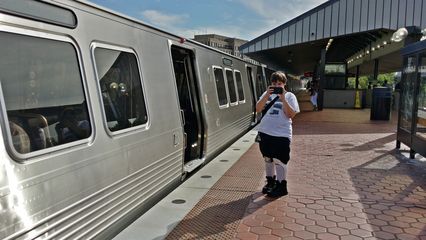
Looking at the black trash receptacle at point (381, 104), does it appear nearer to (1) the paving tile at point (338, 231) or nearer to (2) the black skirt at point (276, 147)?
(2) the black skirt at point (276, 147)

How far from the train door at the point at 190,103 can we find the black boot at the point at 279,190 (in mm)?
1868

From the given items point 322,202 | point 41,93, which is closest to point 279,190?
point 322,202

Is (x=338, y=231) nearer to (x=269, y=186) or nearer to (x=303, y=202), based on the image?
(x=303, y=202)

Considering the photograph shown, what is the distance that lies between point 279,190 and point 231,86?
16.1 ft

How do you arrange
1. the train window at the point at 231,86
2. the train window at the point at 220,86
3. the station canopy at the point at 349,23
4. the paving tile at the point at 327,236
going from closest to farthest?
the paving tile at the point at 327,236, the train window at the point at 220,86, the train window at the point at 231,86, the station canopy at the point at 349,23

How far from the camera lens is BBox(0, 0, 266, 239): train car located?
8.16 feet

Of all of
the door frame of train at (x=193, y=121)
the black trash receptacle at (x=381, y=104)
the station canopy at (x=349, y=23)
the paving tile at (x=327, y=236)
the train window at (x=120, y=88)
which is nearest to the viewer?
the train window at (x=120, y=88)

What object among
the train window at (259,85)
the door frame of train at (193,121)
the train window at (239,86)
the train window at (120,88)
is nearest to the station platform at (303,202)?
the door frame of train at (193,121)

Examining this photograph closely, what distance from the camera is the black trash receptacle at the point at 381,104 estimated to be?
1540 cm

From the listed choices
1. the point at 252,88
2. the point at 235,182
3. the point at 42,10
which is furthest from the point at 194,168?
the point at 252,88

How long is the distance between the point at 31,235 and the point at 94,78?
4.70 feet

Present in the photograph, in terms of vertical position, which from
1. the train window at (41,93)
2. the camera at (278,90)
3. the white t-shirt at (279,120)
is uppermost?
the train window at (41,93)

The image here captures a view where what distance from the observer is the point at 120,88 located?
395 centimetres

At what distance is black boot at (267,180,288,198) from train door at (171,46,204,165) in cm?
187
